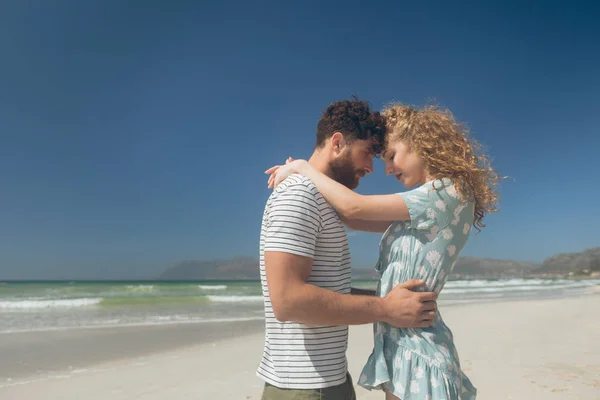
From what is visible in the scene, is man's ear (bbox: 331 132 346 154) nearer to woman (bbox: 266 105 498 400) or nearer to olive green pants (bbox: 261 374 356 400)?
woman (bbox: 266 105 498 400)

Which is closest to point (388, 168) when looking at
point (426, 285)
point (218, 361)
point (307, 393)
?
point (426, 285)

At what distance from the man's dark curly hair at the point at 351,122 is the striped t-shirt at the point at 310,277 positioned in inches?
11.7

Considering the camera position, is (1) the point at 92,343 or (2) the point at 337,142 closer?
(2) the point at 337,142

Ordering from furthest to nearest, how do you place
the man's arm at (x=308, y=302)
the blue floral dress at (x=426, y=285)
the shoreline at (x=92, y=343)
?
the shoreline at (x=92, y=343) → the blue floral dress at (x=426, y=285) → the man's arm at (x=308, y=302)

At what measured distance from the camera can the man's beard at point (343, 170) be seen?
229cm

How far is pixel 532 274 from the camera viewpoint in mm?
64375

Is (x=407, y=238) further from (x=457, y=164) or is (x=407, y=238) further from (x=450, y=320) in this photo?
(x=450, y=320)

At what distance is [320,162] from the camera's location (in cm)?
233

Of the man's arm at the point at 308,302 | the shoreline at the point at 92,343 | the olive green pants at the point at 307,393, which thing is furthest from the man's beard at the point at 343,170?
the shoreline at the point at 92,343

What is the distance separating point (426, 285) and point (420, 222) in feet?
0.91

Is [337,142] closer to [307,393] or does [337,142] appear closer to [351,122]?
[351,122]

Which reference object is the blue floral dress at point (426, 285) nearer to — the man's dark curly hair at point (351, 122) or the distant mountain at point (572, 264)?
the man's dark curly hair at point (351, 122)

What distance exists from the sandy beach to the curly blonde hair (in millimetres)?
3661

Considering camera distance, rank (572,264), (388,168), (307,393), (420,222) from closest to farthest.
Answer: (307,393)
(420,222)
(388,168)
(572,264)
